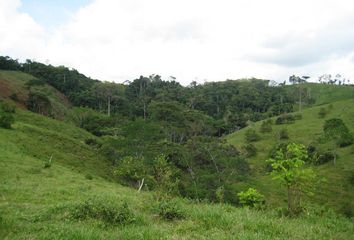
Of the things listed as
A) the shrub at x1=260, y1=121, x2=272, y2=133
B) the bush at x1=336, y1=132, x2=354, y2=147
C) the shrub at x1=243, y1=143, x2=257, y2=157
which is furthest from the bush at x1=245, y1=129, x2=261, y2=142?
the bush at x1=336, y1=132, x2=354, y2=147

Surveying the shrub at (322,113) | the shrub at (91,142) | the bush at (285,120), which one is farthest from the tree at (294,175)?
the shrub at (322,113)

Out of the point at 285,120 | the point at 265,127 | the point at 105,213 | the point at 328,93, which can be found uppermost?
the point at 328,93

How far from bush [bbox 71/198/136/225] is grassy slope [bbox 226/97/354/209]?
48.3 m

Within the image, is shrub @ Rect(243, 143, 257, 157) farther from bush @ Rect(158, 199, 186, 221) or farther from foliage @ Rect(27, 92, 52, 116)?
bush @ Rect(158, 199, 186, 221)

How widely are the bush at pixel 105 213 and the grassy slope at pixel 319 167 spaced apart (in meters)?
48.3

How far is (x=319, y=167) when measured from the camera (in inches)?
3150

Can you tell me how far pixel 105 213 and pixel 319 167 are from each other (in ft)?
250

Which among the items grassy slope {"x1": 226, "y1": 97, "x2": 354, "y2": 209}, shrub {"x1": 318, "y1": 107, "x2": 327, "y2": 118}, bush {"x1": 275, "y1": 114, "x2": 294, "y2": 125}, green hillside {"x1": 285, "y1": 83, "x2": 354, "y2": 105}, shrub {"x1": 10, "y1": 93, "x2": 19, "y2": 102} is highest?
green hillside {"x1": 285, "y1": 83, "x2": 354, "y2": 105}

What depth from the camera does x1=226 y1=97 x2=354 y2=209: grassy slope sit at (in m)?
64.6

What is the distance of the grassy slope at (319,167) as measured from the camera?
64.6m

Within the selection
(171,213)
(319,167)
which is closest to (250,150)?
(319,167)

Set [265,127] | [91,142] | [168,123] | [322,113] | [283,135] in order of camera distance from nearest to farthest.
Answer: [91,142], [168,123], [283,135], [265,127], [322,113]

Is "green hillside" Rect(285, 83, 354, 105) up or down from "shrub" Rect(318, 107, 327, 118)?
up

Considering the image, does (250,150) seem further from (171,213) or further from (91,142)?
(171,213)
